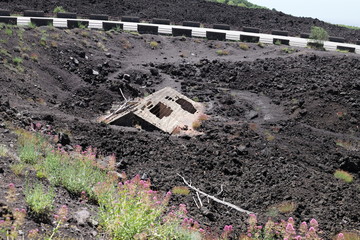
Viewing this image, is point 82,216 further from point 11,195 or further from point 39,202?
point 11,195

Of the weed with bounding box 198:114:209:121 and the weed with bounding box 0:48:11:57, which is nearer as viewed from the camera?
the weed with bounding box 198:114:209:121

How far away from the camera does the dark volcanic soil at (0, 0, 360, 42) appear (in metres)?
50.5

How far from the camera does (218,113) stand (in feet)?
94.4

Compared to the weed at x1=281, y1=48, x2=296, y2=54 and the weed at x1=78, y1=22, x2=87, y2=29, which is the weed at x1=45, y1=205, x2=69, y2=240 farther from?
the weed at x1=281, y1=48, x2=296, y2=54

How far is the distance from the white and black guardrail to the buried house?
16.1m

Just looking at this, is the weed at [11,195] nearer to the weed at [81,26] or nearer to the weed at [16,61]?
the weed at [16,61]

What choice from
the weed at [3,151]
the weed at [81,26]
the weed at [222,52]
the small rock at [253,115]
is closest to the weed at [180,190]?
the weed at [3,151]

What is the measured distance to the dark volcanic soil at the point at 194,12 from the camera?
5053 cm

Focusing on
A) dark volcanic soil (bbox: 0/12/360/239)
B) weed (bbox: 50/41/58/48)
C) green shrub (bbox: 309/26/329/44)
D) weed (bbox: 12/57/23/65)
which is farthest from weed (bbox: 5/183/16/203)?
green shrub (bbox: 309/26/329/44)

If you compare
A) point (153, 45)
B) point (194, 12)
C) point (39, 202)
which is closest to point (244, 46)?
point (153, 45)

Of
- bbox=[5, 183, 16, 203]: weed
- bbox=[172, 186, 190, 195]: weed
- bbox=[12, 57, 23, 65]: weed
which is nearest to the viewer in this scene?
bbox=[5, 183, 16, 203]: weed

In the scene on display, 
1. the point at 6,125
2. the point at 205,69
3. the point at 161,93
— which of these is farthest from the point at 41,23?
the point at 6,125

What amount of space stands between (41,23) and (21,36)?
Result: 357 inches

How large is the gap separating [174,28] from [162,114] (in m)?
20.8
